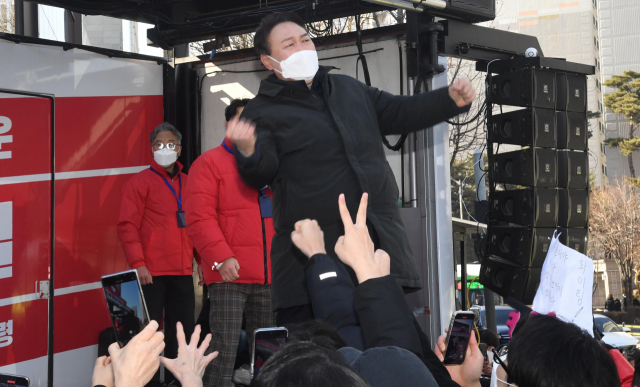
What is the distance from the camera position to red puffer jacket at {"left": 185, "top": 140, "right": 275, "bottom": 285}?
172 inches

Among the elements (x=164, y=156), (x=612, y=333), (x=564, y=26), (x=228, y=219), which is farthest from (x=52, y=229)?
(x=564, y=26)

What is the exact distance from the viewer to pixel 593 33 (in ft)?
254

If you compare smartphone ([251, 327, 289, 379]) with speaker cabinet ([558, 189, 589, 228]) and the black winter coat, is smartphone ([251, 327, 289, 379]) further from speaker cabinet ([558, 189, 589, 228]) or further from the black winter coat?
speaker cabinet ([558, 189, 589, 228])

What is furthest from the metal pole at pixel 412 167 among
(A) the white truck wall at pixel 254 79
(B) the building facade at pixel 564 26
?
(B) the building facade at pixel 564 26

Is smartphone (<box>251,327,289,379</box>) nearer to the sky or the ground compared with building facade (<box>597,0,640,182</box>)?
nearer to the ground

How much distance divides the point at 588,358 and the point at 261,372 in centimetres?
77

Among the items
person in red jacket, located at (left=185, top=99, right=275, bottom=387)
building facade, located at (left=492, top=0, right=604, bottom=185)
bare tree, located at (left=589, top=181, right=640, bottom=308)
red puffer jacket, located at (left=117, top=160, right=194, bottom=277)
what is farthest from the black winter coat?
building facade, located at (left=492, top=0, right=604, bottom=185)

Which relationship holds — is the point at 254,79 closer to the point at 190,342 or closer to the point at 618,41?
the point at 190,342

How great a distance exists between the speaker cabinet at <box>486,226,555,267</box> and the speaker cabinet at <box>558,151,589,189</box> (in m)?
0.47

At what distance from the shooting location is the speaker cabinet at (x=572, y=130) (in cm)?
593

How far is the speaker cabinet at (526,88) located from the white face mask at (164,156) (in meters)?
2.73

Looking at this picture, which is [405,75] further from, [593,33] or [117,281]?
[593,33]

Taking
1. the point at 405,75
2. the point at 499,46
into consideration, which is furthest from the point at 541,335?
the point at 499,46

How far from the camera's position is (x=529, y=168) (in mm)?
5715
